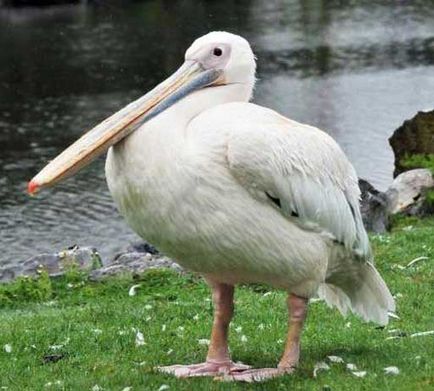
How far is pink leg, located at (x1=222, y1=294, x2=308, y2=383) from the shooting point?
540 cm

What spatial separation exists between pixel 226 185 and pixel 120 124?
0.56 meters

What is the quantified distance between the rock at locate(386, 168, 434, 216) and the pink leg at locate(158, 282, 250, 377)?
25.4ft

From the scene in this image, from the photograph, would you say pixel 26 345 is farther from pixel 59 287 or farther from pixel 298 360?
pixel 59 287

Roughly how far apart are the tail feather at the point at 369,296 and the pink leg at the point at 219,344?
65cm

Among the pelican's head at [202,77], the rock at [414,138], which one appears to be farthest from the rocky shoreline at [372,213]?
the pelican's head at [202,77]

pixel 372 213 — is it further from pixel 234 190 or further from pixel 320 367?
pixel 234 190

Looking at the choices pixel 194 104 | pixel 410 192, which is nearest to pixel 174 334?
pixel 194 104

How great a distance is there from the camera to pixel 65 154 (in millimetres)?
5012

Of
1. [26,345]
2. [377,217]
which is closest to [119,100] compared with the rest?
[377,217]

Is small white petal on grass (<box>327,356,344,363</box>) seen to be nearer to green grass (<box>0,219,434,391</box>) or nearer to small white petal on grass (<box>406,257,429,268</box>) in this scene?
green grass (<box>0,219,434,391</box>)

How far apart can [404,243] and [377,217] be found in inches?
110

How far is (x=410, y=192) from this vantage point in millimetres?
13531

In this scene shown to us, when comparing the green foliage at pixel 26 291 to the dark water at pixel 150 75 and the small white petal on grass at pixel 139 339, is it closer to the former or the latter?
the small white petal on grass at pixel 139 339

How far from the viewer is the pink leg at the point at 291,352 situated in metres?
5.40
